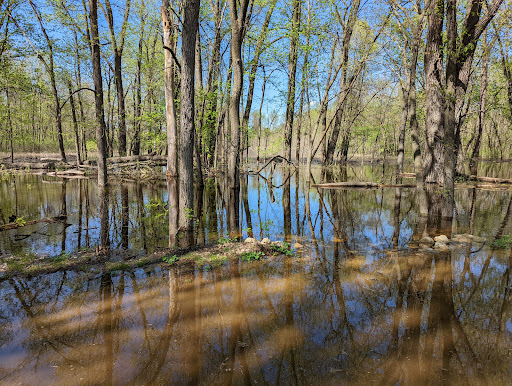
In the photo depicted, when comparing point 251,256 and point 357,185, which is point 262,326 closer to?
point 251,256

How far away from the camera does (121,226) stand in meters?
8.08

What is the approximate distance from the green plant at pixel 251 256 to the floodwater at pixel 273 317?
0.19m

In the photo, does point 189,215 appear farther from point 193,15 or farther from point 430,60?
point 430,60

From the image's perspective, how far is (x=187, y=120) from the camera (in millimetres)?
6133

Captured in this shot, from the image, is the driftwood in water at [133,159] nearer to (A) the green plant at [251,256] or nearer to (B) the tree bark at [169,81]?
(B) the tree bark at [169,81]

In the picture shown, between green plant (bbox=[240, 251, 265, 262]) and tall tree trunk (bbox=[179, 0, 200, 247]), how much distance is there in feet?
4.29

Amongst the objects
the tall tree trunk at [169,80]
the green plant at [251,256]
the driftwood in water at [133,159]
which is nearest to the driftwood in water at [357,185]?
the tall tree trunk at [169,80]

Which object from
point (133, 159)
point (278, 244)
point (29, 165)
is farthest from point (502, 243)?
point (29, 165)

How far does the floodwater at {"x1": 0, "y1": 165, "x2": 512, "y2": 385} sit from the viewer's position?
276 cm

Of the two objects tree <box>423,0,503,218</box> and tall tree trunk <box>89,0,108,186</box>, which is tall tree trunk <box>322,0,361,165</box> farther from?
tall tree trunk <box>89,0,108,186</box>

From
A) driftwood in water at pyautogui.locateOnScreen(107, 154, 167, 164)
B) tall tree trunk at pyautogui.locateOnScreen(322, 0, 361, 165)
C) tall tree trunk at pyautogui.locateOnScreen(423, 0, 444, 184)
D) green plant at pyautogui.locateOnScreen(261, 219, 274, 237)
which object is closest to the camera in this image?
green plant at pyautogui.locateOnScreen(261, 219, 274, 237)

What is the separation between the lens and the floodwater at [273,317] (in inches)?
109

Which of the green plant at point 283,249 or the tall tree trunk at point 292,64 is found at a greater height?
the tall tree trunk at point 292,64

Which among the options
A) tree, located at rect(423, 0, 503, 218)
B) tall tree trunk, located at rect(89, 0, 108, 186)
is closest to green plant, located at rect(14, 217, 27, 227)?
tall tree trunk, located at rect(89, 0, 108, 186)
